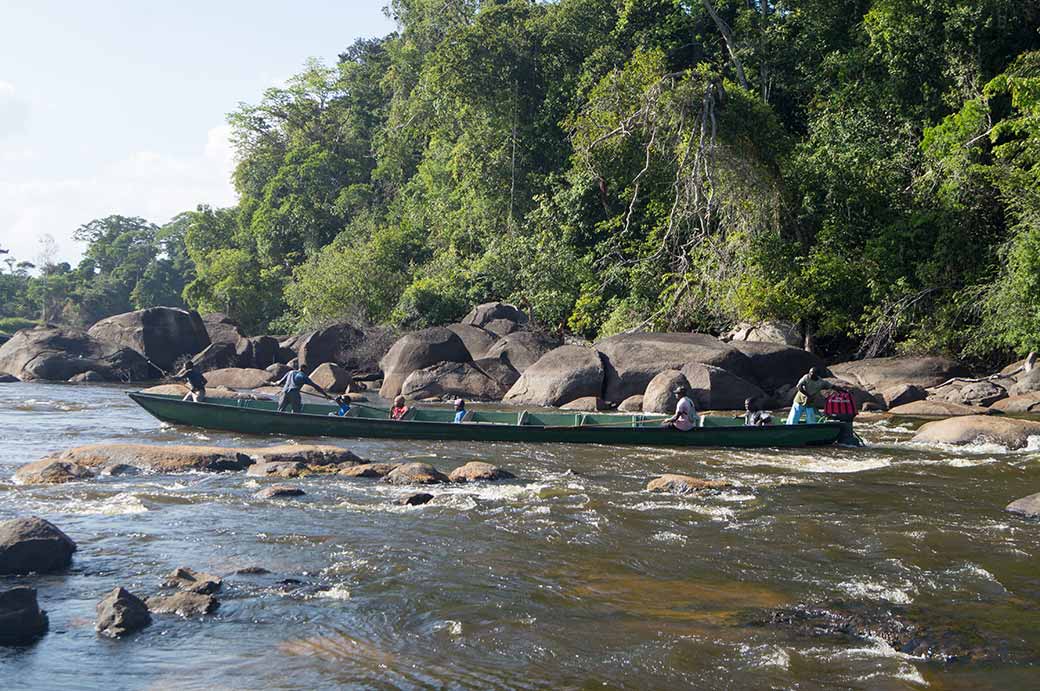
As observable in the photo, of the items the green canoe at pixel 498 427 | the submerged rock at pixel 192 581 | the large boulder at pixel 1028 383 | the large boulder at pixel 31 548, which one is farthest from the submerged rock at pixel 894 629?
the large boulder at pixel 1028 383

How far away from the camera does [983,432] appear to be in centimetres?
1638

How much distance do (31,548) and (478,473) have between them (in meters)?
6.08

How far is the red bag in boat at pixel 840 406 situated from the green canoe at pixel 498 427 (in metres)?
0.30

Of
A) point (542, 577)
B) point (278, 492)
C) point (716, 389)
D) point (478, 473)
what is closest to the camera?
point (542, 577)

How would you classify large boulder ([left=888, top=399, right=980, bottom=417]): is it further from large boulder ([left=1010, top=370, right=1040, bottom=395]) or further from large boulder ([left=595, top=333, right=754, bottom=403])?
large boulder ([left=595, top=333, right=754, bottom=403])

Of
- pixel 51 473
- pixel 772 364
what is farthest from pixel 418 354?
pixel 51 473

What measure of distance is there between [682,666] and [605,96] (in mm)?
24302

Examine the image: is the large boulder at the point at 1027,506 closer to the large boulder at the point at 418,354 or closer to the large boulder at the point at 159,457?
the large boulder at the point at 159,457

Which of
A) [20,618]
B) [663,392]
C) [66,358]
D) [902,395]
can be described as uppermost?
[902,395]

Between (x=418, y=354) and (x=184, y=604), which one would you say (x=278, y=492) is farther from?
(x=418, y=354)

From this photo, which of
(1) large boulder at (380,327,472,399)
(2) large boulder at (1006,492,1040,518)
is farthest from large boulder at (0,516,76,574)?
(1) large boulder at (380,327,472,399)

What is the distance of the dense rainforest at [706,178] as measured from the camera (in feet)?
80.9

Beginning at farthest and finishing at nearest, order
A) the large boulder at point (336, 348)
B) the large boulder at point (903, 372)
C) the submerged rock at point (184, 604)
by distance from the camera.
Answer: the large boulder at point (336, 348) → the large boulder at point (903, 372) → the submerged rock at point (184, 604)

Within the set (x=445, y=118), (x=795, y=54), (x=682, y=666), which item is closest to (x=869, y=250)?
(x=795, y=54)
